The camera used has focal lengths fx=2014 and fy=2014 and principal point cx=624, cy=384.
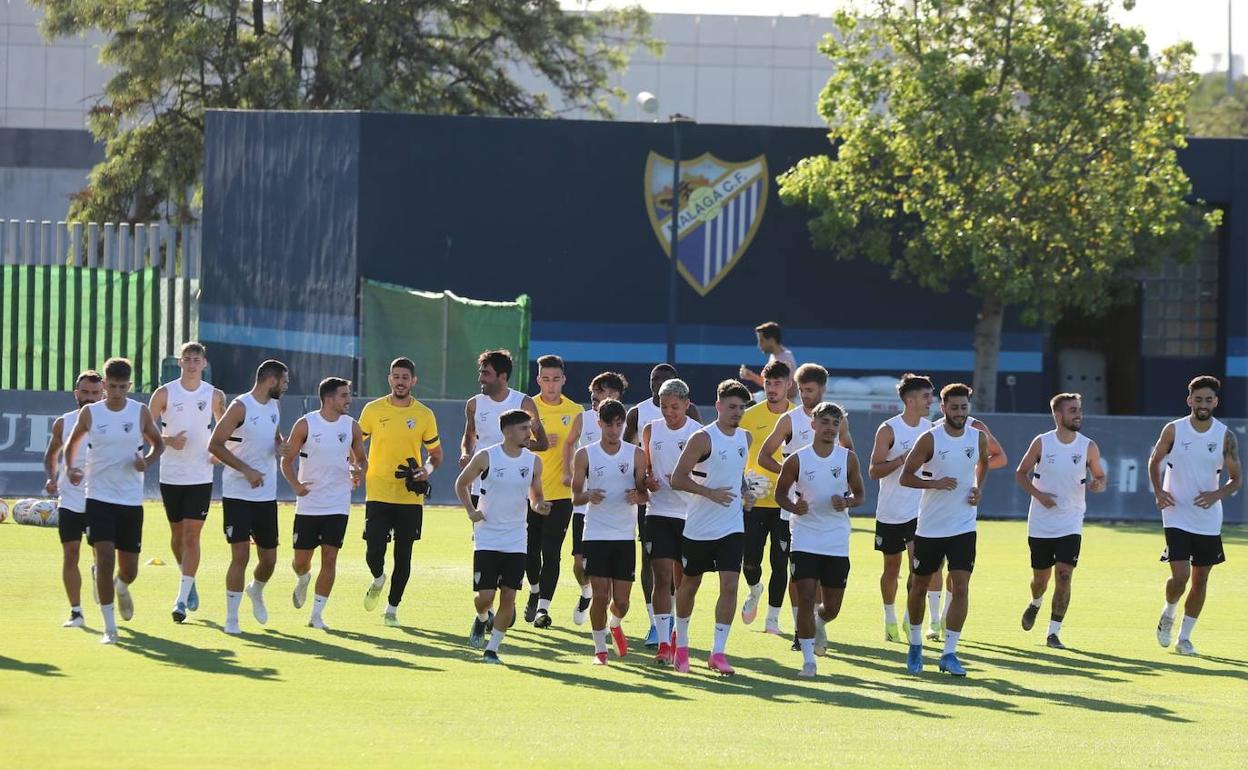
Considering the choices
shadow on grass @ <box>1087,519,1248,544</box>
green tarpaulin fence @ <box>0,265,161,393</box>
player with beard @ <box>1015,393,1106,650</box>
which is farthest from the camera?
green tarpaulin fence @ <box>0,265,161,393</box>

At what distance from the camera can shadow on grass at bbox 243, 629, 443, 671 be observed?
44.5 ft

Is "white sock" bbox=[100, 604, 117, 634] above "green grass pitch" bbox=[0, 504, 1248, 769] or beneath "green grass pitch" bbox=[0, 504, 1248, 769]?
above

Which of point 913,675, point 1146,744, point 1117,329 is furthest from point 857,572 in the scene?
point 1117,329

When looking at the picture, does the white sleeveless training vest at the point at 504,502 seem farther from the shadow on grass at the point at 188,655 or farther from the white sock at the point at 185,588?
the white sock at the point at 185,588

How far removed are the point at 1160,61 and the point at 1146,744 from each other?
23739 mm

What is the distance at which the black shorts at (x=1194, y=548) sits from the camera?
15.6 m

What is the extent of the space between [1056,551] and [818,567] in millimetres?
3211

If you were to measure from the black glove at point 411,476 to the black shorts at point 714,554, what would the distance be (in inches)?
113

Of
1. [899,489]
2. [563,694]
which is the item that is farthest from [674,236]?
[563,694]

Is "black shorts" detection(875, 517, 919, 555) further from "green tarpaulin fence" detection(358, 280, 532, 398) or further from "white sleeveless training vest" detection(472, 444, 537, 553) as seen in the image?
"green tarpaulin fence" detection(358, 280, 532, 398)

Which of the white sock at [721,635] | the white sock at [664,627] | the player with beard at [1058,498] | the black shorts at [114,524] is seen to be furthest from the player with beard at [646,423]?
the black shorts at [114,524]

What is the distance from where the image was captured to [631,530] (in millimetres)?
13695

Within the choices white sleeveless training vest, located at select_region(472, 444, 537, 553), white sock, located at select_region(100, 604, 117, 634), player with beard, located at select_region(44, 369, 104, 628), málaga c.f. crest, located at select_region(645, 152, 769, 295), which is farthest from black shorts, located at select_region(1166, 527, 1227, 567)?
málaga c.f. crest, located at select_region(645, 152, 769, 295)

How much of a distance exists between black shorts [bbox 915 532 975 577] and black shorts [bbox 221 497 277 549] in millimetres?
4911
